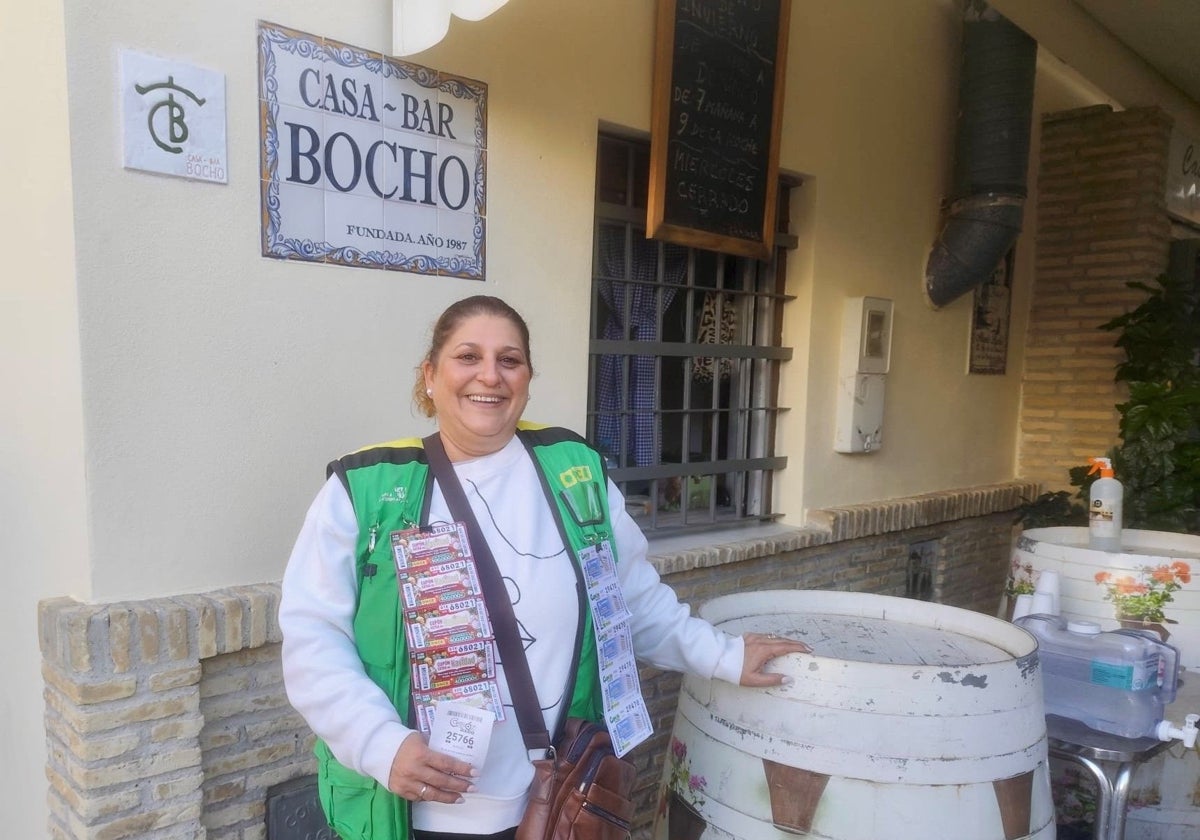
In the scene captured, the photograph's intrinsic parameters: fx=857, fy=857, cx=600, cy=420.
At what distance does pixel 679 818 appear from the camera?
5.71 ft

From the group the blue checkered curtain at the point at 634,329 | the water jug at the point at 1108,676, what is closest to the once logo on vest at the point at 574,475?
the water jug at the point at 1108,676

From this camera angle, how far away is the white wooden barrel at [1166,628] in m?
2.34

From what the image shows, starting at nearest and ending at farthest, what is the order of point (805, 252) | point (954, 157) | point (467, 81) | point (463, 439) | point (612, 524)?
1. point (463, 439)
2. point (612, 524)
3. point (467, 81)
4. point (805, 252)
5. point (954, 157)

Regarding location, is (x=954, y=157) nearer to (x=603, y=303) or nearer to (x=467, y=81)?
(x=603, y=303)

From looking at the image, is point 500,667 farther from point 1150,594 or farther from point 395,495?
point 1150,594

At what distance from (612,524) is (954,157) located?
153 inches

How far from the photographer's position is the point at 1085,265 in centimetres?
559

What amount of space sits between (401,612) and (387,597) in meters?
0.04

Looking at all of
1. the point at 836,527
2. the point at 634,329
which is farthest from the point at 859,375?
the point at 634,329

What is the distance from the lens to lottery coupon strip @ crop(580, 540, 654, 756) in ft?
5.41

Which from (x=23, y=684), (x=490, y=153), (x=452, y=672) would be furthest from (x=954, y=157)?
(x=23, y=684)

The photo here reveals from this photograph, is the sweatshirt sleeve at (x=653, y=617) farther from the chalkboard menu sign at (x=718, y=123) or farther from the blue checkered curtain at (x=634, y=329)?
the chalkboard menu sign at (x=718, y=123)

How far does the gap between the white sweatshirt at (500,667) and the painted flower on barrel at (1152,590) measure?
148cm

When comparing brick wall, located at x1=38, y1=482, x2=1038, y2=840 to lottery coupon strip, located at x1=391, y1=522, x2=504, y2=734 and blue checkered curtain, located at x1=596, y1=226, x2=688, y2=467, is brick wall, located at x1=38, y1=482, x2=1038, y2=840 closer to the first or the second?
lottery coupon strip, located at x1=391, y1=522, x2=504, y2=734
